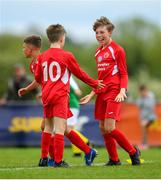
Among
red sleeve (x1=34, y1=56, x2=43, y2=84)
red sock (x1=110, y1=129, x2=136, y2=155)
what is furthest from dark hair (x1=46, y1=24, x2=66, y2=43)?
red sock (x1=110, y1=129, x2=136, y2=155)

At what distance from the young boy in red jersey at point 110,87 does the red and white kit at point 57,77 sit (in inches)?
17.1

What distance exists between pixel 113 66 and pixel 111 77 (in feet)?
0.56

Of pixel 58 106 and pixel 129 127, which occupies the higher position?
pixel 58 106

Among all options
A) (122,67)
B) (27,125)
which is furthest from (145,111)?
(122,67)

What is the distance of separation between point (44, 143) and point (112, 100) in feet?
4.05

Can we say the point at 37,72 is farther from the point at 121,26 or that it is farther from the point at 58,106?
the point at 121,26

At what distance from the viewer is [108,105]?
1076cm

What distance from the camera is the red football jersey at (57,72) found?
1038cm

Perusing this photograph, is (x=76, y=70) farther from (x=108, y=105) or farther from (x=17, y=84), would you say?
(x=17, y=84)

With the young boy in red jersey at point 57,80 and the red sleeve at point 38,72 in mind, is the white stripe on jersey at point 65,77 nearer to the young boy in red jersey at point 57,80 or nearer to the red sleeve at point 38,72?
the young boy in red jersey at point 57,80

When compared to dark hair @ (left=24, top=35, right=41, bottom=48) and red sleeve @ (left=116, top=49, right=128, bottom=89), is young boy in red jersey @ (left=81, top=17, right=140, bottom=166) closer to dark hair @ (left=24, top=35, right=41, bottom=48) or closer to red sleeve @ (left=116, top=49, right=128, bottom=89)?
red sleeve @ (left=116, top=49, right=128, bottom=89)

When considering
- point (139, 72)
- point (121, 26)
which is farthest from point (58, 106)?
point (121, 26)

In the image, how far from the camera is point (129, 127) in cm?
2109

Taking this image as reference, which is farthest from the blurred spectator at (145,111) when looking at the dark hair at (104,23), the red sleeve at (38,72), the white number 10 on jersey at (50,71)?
the white number 10 on jersey at (50,71)
